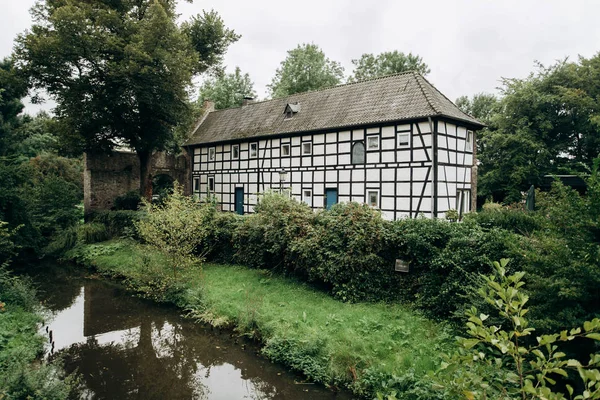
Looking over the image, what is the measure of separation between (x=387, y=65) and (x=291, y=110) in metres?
17.4

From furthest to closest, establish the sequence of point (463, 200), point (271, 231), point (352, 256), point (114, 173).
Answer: point (114, 173)
point (463, 200)
point (271, 231)
point (352, 256)

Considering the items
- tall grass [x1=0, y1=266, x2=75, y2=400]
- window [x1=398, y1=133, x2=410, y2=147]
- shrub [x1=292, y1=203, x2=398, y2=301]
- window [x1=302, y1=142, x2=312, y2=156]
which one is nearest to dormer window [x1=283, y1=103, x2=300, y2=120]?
window [x1=302, y1=142, x2=312, y2=156]

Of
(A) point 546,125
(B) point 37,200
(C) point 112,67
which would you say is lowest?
(B) point 37,200

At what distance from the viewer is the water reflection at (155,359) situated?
7.17 metres

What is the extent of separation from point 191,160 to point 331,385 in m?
22.4

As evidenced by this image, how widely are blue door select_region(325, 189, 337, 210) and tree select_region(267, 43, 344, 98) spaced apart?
17955 millimetres

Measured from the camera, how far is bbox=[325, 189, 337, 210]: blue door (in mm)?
19047

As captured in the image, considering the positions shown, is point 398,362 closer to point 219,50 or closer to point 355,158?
point 355,158

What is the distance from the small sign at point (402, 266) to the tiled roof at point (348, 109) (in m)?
8.01

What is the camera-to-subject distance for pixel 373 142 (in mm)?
17656

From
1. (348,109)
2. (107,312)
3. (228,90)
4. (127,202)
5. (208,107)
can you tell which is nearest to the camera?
(107,312)

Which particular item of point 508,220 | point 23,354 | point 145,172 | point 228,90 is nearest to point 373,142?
point 508,220

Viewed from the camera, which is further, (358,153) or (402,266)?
(358,153)

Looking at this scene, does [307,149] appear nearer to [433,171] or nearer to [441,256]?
[433,171]
